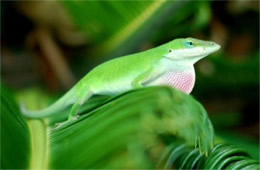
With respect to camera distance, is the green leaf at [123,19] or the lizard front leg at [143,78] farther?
the green leaf at [123,19]

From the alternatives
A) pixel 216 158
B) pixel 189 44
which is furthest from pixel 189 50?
pixel 216 158

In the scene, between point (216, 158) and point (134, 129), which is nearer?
point (134, 129)

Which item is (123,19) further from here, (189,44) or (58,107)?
(189,44)

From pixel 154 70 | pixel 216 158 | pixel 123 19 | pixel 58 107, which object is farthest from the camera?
pixel 123 19

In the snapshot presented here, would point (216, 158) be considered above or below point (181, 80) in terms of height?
below

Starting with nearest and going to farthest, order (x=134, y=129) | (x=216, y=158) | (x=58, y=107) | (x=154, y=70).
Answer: (x=134, y=129) → (x=216, y=158) → (x=154, y=70) → (x=58, y=107)

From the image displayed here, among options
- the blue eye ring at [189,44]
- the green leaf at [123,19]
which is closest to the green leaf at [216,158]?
the blue eye ring at [189,44]

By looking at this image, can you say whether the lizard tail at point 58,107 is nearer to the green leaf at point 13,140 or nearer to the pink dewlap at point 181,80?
the green leaf at point 13,140

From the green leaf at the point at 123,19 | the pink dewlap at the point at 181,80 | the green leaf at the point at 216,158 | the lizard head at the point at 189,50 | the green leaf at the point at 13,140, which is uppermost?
the green leaf at the point at 123,19

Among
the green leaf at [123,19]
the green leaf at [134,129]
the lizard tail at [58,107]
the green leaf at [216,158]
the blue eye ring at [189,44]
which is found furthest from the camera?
the green leaf at [123,19]
